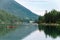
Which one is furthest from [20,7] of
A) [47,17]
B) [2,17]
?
[47,17]

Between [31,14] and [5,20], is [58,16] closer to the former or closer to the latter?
[5,20]

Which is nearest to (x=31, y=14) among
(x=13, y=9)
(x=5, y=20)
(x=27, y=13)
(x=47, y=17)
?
(x=27, y=13)

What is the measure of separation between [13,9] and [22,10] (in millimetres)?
11516

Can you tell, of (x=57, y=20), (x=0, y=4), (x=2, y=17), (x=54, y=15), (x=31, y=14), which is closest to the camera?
(x=57, y=20)

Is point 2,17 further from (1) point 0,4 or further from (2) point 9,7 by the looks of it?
(2) point 9,7

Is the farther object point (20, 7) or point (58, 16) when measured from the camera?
point (20, 7)

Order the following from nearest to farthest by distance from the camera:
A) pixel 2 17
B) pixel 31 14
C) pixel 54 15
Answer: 1. pixel 54 15
2. pixel 2 17
3. pixel 31 14

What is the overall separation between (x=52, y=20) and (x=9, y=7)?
88.0m

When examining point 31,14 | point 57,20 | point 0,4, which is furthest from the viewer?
point 31,14

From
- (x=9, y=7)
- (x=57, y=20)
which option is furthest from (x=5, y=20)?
(x=9, y=7)

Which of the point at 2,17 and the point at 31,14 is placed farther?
the point at 31,14

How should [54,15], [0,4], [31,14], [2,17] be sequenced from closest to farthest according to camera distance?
[54,15], [2,17], [0,4], [31,14]

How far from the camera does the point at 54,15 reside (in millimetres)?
58250

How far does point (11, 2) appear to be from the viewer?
151 meters
